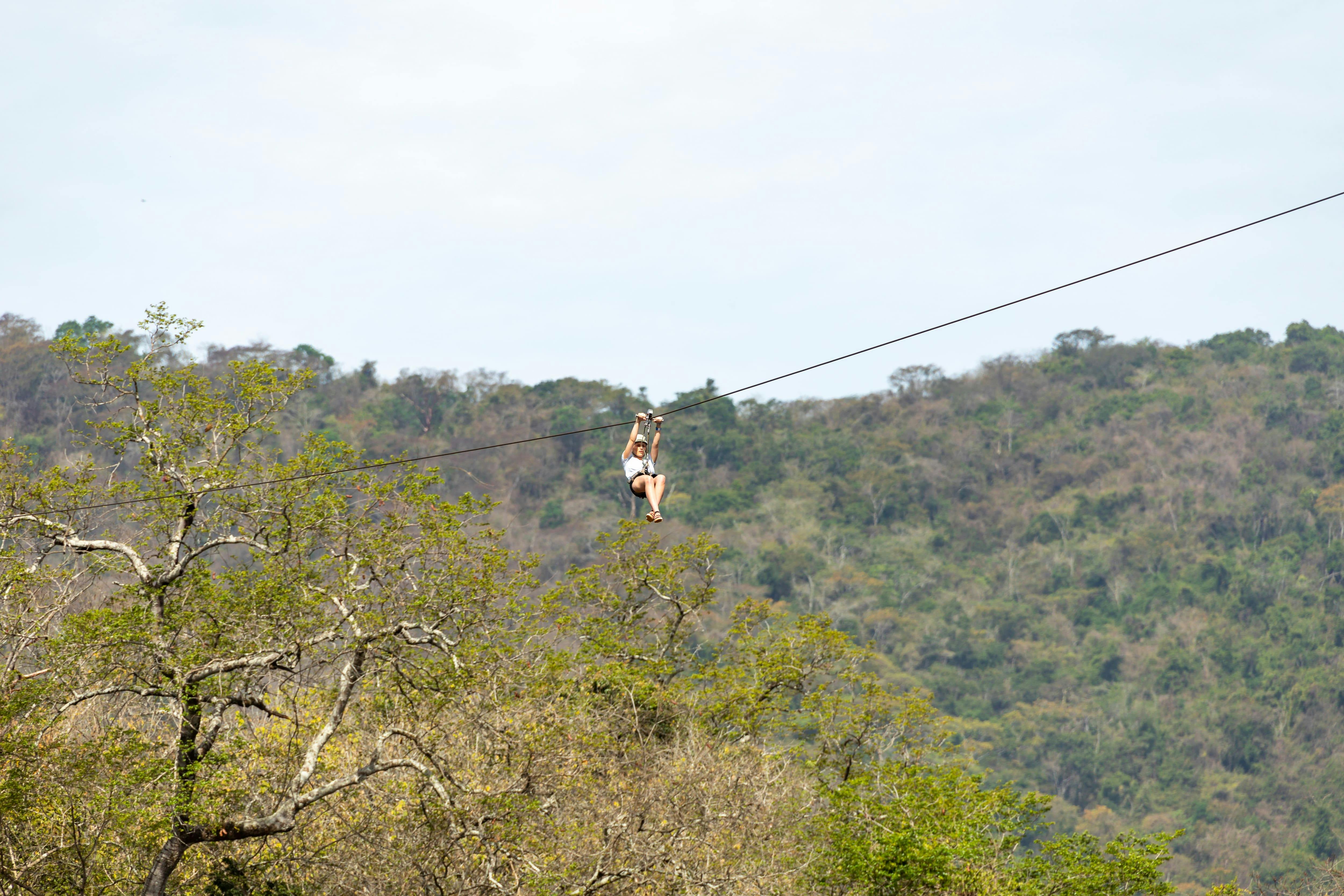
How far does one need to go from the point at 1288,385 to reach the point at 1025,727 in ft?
113

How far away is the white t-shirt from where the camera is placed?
11.4 m

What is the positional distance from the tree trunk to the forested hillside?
4487cm

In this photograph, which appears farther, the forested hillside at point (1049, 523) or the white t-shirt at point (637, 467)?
the forested hillside at point (1049, 523)

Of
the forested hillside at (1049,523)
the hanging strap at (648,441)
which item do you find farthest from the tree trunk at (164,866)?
the forested hillside at (1049,523)

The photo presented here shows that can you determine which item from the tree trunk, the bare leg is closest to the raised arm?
the bare leg

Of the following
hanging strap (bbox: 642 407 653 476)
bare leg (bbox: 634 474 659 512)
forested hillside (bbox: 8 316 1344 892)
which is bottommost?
forested hillside (bbox: 8 316 1344 892)

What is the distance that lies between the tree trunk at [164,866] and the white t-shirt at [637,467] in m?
6.24

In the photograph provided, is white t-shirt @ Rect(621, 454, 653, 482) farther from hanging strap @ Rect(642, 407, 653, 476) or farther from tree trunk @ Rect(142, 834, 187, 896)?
tree trunk @ Rect(142, 834, 187, 896)

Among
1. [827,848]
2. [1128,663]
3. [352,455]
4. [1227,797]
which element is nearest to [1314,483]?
[1128,663]

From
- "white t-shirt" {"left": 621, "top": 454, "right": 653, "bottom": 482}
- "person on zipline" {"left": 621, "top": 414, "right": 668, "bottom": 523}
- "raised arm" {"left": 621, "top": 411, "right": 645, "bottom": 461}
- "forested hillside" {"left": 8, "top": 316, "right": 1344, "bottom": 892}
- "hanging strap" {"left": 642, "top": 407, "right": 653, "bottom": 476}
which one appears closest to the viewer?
"hanging strap" {"left": 642, "top": 407, "right": 653, "bottom": 476}

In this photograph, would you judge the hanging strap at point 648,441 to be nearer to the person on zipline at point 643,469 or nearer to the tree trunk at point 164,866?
the person on zipline at point 643,469

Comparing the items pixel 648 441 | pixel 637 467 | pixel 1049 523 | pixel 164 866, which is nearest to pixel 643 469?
pixel 637 467

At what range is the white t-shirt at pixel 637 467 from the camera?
1138 centimetres

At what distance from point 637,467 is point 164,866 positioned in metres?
6.71
